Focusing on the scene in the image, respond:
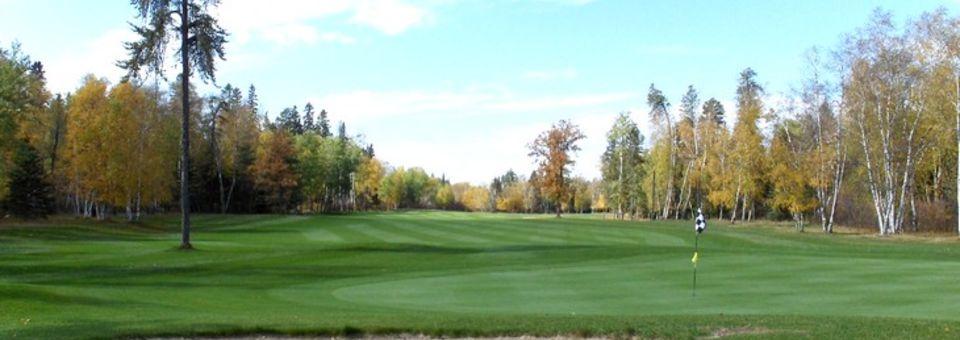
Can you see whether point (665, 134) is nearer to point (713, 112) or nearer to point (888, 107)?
point (713, 112)

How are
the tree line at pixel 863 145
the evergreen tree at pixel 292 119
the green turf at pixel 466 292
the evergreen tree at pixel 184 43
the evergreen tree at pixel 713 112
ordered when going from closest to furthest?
the green turf at pixel 466 292 → the evergreen tree at pixel 184 43 → the tree line at pixel 863 145 → the evergreen tree at pixel 713 112 → the evergreen tree at pixel 292 119

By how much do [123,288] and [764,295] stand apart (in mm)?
15856

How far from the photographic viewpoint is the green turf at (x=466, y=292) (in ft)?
44.7

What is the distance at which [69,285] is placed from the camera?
69.7 ft

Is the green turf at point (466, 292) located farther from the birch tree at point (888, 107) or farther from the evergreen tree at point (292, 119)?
the evergreen tree at point (292, 119)

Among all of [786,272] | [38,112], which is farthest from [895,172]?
[38,112]

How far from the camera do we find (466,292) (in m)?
20.6

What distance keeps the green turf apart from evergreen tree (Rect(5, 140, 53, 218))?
2273 cm

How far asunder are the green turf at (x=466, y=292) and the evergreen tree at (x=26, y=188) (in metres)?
22.7

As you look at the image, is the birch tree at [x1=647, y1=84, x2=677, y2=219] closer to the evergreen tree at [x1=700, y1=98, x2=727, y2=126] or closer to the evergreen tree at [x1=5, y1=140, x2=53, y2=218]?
the evergreen tree at [x1=700, y1=98, x2=727, y2=126]

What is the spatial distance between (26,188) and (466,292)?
48362 mm

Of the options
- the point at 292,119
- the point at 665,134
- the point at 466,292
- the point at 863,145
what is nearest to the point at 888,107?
the point at 863,145

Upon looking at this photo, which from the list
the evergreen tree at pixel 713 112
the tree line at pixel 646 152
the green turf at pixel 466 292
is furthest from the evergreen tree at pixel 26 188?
the evergreen tree at pixel 713 112

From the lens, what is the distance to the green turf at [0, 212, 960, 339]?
1363 cm
